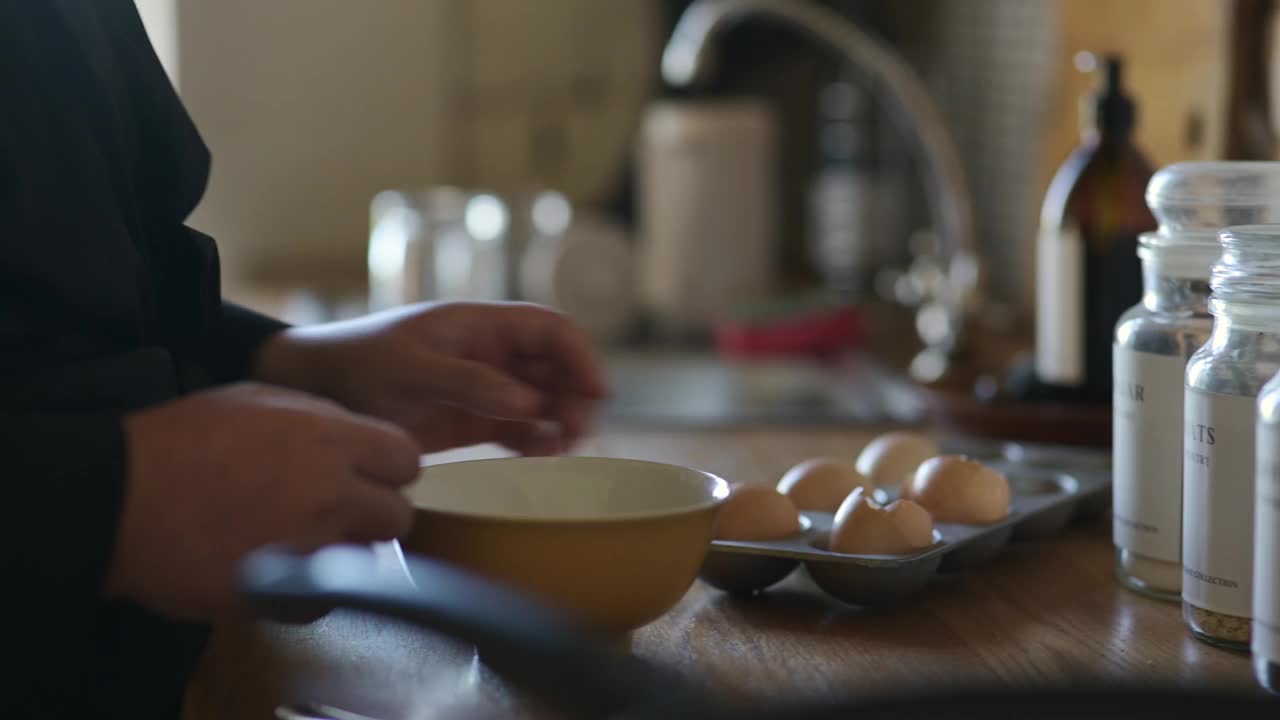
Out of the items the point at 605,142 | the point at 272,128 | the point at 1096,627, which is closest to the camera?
the point at 1096,627

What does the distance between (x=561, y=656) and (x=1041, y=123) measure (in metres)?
1.99

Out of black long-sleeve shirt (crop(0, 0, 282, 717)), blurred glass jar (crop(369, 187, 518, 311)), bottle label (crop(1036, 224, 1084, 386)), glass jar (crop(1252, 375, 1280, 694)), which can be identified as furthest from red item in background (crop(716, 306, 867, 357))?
glass jar (crop(1252, 375, 1280, 694))

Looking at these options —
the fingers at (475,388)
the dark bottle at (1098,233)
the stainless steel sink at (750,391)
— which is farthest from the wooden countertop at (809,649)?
the stainless steel sink at (750,391)

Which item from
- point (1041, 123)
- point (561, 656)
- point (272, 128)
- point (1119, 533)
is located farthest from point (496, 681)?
point (272, 128)

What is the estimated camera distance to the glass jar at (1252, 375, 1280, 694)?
483 mm

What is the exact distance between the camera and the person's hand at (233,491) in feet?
1.73

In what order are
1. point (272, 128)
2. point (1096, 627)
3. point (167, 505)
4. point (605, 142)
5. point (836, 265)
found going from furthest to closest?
1. point (605, 142)
2. point (272, 128)
3. point (836, 265)
4. point (1096, 627)
5. point (167, 505)

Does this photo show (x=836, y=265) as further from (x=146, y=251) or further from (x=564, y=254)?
(x=146, y=251)

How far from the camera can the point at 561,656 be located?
384 millimetres

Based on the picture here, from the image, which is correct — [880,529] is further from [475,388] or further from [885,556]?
[475,388]

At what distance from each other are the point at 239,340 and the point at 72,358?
0.85 feet

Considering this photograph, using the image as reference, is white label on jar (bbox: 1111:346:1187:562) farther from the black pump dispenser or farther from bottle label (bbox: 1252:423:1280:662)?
the black pump dispenser

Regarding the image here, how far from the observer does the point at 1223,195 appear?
0.65 m

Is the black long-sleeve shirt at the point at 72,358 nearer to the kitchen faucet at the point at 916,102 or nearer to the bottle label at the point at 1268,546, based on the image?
the bottle label at the point at 1268,546
